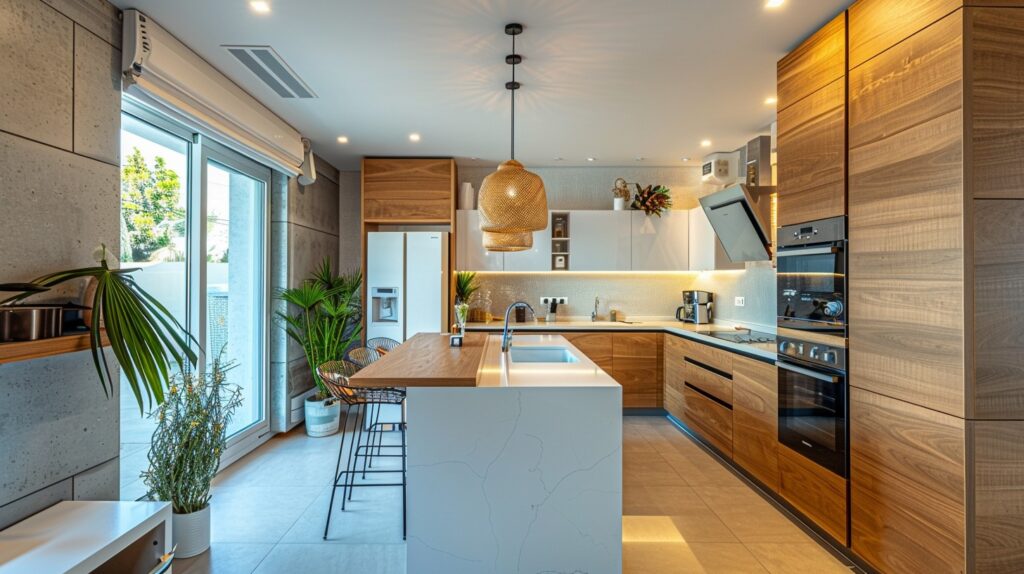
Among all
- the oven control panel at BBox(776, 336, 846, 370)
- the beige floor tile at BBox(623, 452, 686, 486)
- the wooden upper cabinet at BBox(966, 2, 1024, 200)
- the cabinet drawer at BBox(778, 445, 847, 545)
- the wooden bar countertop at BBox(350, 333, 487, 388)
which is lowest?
the beige floor tile at BBox(623, 452, 686, 486)

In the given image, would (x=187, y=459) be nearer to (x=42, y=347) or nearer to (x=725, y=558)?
(x=42, y=347)

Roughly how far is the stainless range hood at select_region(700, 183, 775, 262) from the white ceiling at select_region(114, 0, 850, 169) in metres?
0.64

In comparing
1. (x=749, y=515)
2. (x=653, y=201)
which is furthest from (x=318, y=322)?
(x=749, y=515)

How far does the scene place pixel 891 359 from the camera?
2.12 m

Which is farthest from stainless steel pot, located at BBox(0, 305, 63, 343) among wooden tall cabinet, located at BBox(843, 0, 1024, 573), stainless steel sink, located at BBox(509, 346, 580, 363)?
wooden tall cabinet, located at BBox(843, 0, 1024, 573)

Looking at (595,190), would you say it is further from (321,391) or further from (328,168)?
(321,391)

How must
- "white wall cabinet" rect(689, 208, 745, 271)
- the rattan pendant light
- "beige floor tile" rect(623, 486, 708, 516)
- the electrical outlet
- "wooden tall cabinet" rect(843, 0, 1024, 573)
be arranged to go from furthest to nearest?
1. the electrical outlet
2. "white wall cabinet" rect(689, 208, 745, 271)
3. "beige floor tile" rect(623, 486, 708, 516)
4. the rattan pendant light
5. "wooden tall cabinet" rect(843, 0, 1024, 573)

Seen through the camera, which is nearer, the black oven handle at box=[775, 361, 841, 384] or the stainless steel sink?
the black oven handle at box=[775, 361, 841, 384]

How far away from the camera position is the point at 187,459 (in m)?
2.45

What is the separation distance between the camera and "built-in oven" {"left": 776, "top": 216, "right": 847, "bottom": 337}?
2.41 m

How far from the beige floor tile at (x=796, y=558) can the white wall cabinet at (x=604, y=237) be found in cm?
319

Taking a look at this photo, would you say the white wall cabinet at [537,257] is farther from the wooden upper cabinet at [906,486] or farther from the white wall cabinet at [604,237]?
the wooden upper cabinet at [906,486]

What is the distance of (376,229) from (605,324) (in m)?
2.59

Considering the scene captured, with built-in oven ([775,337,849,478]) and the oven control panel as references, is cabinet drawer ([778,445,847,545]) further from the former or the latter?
the oven control panel
